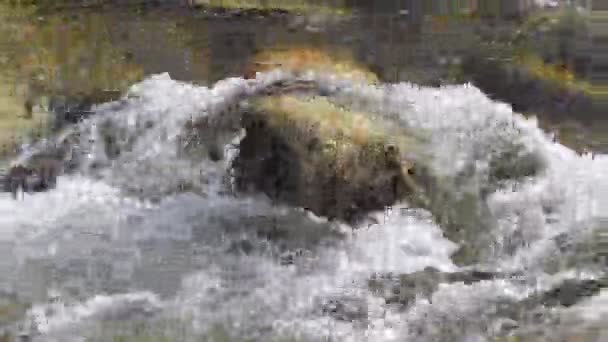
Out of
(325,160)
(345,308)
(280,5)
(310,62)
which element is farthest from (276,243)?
(280,5)

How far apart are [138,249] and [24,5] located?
1.37 m

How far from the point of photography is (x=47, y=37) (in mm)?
3777

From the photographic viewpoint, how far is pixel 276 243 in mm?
3055

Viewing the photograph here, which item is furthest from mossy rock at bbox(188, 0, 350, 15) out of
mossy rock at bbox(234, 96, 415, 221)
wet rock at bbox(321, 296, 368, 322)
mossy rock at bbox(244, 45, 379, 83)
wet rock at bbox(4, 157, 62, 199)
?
wet rock at bbox(321, 296, 368, 322)

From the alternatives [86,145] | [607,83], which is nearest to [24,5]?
[86,145]

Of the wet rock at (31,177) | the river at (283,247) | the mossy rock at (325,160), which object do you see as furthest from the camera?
the wet rock at (31,177)

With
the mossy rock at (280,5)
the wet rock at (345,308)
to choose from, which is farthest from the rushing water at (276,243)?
the mossy rock at (280,5)

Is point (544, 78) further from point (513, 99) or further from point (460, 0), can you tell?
point (460, 0)

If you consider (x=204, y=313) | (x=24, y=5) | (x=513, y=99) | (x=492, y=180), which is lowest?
(x=204, y=313)

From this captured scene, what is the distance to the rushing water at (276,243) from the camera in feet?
8.64

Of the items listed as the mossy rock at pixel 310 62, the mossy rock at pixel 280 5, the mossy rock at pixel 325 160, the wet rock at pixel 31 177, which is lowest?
the wet rock at pixel 31 177

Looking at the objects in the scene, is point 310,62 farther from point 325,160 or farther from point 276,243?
point 276,243

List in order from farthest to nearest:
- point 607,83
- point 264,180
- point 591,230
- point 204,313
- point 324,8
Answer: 1. point 324,8
2. point 607,83
3. point 264,180
4. point 591,230
5. point 204,313

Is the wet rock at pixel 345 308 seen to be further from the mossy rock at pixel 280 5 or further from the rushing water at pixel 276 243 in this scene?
the mossy rock at pixel 280 5
